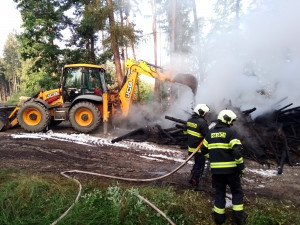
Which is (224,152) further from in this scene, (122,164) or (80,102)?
(80,102)

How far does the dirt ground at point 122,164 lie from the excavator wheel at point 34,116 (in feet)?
3.74

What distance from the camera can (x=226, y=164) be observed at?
4070 mm

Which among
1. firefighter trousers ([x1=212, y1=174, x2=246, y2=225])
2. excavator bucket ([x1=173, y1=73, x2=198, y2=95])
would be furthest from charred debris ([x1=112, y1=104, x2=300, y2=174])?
firefighter trousers ([x1=212, y1=174, x2=246, y2=225])

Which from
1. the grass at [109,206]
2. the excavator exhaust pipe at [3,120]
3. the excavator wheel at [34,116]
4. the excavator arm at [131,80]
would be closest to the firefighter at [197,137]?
the grass at [109,206]

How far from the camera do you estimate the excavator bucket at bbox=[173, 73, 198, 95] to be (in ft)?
31.5

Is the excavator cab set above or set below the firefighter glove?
above

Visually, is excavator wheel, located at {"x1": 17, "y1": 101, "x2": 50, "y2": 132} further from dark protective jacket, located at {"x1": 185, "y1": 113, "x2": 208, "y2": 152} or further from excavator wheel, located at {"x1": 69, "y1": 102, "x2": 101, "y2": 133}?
dark protective jacket, located at {"x1": 185, "y1": 113, "x2": 208, "y2": 152}

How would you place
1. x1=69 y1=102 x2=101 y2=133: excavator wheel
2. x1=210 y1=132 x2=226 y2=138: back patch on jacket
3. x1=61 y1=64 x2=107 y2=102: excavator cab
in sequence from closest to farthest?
1. x1=210 y1=132 x2=226 y2=138: back patch on jacket
2. x1=69 y1=102 x2=101 y2=133: excavator wheel
3. x1=61 y1=64 x2=107 y2=102: excavator cab

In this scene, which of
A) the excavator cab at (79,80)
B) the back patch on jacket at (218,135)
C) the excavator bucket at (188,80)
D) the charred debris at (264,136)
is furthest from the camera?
the excavator cab at (79,80)

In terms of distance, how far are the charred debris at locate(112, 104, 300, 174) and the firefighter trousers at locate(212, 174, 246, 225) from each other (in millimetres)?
3038

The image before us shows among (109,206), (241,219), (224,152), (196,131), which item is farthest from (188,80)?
(109,206)

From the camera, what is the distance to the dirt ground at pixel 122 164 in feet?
18.0

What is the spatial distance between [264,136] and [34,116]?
8.43 metres

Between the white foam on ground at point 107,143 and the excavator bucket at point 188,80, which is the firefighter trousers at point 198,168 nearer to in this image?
the white foam on ground at point 107,143
